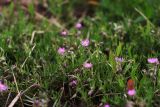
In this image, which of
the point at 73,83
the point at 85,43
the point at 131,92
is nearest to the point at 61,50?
the point at 85,43

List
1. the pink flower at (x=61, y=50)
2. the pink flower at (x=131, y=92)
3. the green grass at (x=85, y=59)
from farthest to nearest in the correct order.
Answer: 1. the pink flower at (x=61, y=50)
2. the green grass at (x=85, y=59)
3. the pink flower at (x=131, y=92)

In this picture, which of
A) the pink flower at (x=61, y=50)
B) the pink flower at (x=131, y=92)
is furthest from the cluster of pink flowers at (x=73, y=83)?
the pink flower at (x=131, y=92)

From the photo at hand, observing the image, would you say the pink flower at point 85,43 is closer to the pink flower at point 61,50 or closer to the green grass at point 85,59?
the green grass at point 85,59

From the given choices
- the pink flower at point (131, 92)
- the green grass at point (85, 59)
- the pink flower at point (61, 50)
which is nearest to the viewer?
the pink flower at point (131, 92)

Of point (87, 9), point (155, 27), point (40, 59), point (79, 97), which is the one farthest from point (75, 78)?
point (87, 9)

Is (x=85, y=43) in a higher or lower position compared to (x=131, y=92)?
higher

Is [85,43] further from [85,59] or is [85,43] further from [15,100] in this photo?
[15,100]

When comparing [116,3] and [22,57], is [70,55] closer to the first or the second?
[22,57]

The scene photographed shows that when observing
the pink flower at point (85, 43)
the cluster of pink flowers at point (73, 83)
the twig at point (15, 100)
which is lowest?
the twig at point (15, 100)
